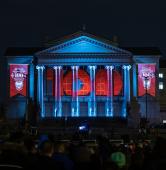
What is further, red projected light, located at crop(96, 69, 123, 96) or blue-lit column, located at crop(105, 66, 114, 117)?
red projected light, located at crop(96, 69, 123, 96)

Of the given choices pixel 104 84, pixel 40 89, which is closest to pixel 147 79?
pixel 104 84

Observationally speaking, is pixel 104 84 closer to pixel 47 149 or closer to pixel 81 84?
pixel 81 84

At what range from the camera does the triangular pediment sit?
113 meters

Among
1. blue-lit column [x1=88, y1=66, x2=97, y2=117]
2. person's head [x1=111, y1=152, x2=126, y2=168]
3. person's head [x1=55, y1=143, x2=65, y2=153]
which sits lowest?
person's head [x1=111, y1=152, x2=126, y2=168]

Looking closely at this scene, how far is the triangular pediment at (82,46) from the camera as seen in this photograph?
113 metres

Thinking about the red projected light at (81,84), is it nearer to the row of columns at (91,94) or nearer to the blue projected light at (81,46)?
the row of columns at (91,94)

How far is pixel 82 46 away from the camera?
11369 centimetres

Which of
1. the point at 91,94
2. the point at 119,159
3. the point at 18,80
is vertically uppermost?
the point at 18,80

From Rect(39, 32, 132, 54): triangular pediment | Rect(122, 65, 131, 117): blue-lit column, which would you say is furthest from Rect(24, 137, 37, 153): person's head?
Rect(122, 65, 131, 117): blue-lit column

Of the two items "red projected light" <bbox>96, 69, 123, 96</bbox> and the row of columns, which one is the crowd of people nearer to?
the row of columns

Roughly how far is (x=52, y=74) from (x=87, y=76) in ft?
18.1

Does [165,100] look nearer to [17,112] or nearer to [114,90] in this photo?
[114,90]

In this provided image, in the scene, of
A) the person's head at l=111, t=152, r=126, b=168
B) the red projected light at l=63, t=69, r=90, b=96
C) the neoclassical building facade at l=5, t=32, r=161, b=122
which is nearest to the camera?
the person's head at l=111, t=152, r=126, b=168

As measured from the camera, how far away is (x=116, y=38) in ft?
409
